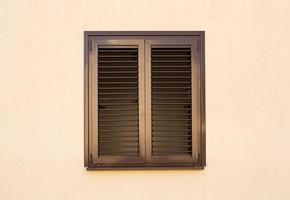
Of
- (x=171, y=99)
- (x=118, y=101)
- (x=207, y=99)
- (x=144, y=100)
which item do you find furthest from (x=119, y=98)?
(x=207, y=99)

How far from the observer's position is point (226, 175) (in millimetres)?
4391

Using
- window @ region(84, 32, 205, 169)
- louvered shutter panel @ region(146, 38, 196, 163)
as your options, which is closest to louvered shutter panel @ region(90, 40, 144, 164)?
window @ region(84, 32, 205, 169)

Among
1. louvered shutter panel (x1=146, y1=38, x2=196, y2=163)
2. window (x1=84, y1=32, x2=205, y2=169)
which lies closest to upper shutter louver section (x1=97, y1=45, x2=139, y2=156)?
window (x1=84, y1=32, x2=205, y2=169)

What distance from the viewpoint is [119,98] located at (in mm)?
4398

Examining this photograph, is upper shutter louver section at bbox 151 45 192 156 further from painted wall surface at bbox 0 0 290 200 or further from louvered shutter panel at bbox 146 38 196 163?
painted wall surface at bbox 0 0 290 200

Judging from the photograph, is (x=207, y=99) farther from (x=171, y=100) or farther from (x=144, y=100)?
(x=144, y=100)

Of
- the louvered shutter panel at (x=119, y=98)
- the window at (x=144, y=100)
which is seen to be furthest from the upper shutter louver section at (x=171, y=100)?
the louvered shutter panel at (x=119, y=98)

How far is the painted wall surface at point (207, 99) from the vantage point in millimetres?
4355

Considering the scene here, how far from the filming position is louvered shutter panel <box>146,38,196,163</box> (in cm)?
439

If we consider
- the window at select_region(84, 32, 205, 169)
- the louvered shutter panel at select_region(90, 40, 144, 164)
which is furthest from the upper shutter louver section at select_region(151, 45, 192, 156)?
the louvered shutter panel at select_region(90, 40, 144, 164)

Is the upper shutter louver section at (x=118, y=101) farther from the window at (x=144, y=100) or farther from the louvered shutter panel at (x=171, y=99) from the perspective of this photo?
the louvered shutter panel at (x=171, y=99)

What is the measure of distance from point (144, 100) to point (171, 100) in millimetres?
266

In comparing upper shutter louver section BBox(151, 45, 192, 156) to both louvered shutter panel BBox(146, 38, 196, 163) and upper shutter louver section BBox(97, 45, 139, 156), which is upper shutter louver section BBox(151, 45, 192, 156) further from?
upper shutter louver section BBox(97, 45, 139, 156)

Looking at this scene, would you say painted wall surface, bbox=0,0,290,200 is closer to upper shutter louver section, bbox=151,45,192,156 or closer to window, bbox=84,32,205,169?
window, bbox=84,32,205,169
